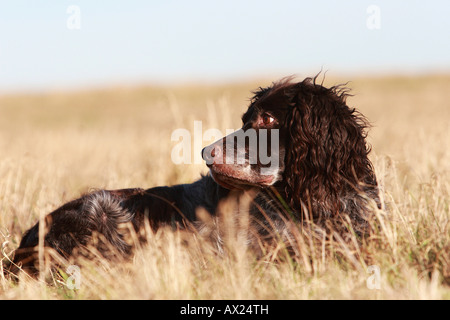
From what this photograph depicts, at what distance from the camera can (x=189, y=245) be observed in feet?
12.2

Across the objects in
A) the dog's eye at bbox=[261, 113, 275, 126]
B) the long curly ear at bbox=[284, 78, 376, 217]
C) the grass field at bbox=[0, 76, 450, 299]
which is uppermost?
the dog's eye at bbox=[261, 113, 275, 126]

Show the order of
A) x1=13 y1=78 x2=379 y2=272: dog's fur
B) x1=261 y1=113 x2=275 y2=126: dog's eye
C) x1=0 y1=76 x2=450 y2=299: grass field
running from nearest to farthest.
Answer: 1. x1=0 y1=76 x2=450 y2=299: grass field
2. x1=13 y1=78 x2=379 y2=272: dog's fur
3. x1=261 y1=113 x2=275 y2=126: dog's eye

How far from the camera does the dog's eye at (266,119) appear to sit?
12.6 ft

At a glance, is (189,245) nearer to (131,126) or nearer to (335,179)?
(335,179)

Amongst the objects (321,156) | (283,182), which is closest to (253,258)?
(283,182)

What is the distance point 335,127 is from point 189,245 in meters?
1.26

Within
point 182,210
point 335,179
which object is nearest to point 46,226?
point 182,210

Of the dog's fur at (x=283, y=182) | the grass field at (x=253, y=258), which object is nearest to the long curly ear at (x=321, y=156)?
the dog's fur at (x=283, y=182)

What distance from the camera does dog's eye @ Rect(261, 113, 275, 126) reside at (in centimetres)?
385

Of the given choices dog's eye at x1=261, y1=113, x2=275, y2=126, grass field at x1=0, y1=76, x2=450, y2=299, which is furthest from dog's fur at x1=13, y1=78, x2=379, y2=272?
grass field at x1=0, y1=76, x2=450, y2=299

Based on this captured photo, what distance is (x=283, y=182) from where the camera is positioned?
12.6 feet

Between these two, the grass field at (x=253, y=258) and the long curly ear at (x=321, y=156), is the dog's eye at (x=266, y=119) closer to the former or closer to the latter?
the long curly ear at (x=321, y=156)

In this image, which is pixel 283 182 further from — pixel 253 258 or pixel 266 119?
pixel 253 258

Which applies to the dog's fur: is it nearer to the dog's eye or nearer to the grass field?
the dog's eye
